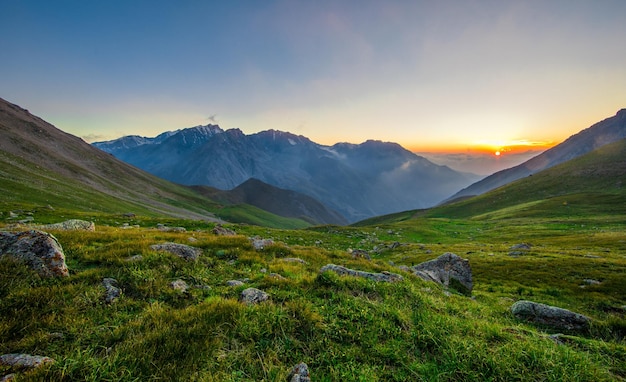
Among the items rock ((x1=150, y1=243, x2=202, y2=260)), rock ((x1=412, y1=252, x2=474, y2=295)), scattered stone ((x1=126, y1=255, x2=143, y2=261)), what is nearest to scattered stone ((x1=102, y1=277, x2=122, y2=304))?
scattered stone ((x1=126, y1=255, x2=143, y2=261))

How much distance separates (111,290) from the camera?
7086 mm

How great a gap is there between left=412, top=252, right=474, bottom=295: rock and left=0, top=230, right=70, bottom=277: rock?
18149mm

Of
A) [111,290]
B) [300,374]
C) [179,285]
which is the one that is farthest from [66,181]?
[300,374]

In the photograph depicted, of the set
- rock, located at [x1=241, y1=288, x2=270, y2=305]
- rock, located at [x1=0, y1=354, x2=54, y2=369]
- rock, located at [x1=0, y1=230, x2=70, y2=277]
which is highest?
rock, located at [x1=0, y1=230, x2=70, y2=277]

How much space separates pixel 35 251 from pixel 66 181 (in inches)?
5130

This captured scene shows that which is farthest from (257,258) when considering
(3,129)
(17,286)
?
(3,129)

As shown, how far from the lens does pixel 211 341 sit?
5.26 metres

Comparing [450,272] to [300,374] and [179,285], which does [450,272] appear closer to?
[300,374]

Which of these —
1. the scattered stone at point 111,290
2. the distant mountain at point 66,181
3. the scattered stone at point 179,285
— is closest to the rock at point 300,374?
the scattered stone at point 179,285

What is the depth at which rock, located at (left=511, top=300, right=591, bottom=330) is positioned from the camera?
10254 mm

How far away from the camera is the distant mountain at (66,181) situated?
70.1 metres

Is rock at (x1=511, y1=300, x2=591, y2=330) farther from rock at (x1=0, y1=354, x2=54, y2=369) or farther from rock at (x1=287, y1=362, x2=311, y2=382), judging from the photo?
rock at (x1=0, y1=354, x2=54, y2=369)

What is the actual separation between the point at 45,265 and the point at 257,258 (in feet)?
23.4

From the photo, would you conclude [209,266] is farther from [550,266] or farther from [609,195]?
[609,195]
